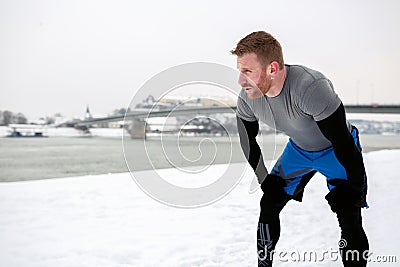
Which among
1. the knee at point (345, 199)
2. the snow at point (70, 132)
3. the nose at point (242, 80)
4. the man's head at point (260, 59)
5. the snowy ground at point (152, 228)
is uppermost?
the man's head at point (260, 59)

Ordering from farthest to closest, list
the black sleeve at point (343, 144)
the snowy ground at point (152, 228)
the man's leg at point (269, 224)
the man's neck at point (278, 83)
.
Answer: the snowy ground at point (152, 228), the man's leg at point (269, 224), the man's neck at point (278, 83), the black sleeve at point (343, 144)

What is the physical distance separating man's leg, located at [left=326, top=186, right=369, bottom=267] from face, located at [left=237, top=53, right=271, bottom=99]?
37cm

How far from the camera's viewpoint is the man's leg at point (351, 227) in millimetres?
1023

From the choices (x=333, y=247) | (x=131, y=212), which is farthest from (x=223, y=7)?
(x=333, y=247)

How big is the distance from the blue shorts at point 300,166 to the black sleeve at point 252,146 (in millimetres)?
48

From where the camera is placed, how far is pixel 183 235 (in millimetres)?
1761

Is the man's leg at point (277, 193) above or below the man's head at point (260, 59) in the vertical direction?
below

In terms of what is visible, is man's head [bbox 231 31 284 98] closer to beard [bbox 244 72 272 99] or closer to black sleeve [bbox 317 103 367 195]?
beard [bbox 244 72 272 99]

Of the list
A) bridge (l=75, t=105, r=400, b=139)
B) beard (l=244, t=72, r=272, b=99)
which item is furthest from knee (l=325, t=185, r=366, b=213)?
bridge (l=75, t=105, r=400, b=139)

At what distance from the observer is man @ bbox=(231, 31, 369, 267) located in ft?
3.10

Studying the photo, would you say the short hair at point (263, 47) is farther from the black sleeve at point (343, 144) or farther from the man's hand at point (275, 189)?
the man's hand at point (275, 189)

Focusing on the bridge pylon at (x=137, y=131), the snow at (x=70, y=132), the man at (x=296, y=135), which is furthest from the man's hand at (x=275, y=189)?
the snow at (x=70, y=132)

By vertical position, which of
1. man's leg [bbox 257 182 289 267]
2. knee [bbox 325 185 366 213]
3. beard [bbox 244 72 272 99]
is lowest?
man's leg [bbox 257 182 289 267]

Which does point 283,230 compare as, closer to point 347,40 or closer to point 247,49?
point 247,49
